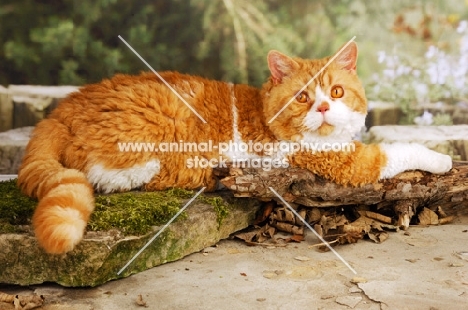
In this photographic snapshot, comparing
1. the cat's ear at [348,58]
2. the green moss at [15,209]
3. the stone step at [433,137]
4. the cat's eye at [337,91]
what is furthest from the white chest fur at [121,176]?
the stone step at [433,137]

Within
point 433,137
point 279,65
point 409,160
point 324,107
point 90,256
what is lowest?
point 90,256

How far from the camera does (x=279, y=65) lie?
2918mm

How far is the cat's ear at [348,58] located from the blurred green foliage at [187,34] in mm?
1253

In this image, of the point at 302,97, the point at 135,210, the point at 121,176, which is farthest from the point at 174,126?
the point at 302,97

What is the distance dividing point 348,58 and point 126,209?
131 cm

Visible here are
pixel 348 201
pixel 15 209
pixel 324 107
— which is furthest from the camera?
pixel 348 201

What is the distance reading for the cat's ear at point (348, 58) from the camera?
2846 millimetres

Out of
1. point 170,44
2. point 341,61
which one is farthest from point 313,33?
point 341,61

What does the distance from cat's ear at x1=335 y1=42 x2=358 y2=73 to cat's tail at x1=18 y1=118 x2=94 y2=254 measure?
136 centimetres

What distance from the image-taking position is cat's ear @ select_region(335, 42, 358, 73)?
9.34 feet

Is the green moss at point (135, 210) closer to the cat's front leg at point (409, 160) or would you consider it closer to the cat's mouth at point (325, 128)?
the cat's mouth at point (325, 128)

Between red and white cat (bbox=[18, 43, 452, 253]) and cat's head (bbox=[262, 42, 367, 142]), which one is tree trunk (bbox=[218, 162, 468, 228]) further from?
cat's head (bbox=[262, 42, 367, 142])

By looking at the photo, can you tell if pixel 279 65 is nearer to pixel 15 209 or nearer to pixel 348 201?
pixel 348 201

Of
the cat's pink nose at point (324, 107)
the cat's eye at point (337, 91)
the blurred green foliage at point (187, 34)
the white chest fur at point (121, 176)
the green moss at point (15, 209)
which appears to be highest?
the blurred green foliage at point (187, 34)
